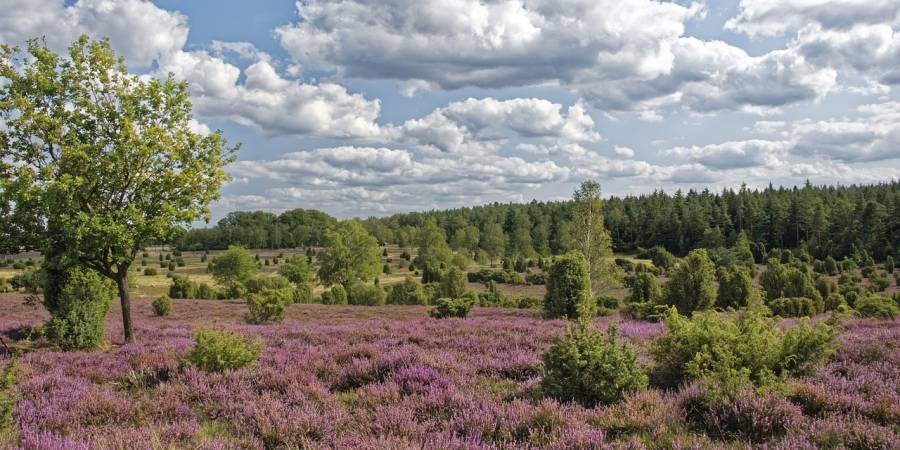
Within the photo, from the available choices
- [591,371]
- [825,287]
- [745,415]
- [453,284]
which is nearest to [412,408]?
[591,371]

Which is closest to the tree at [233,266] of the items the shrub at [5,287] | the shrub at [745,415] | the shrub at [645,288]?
the shrub at [5,287]

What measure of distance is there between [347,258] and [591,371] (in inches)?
2179

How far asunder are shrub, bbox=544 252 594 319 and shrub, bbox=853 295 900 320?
9022 millimetres

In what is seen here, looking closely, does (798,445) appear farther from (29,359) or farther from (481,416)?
(29,359)

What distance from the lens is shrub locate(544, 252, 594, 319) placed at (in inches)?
802

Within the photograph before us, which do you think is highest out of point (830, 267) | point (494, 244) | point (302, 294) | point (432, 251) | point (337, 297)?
point (494, 244)

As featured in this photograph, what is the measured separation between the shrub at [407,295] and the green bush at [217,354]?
1507 inches

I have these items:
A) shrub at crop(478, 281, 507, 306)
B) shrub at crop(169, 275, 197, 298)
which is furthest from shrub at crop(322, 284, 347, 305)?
shrub at crop(169, 275, 197, 298)

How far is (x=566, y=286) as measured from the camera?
809 inches

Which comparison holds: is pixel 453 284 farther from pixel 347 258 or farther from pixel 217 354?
pixel 217 354

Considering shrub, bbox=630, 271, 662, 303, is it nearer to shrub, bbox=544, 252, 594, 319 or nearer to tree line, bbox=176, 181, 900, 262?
shrub, bbox=544, 252, 594, 319

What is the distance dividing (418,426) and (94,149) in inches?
447

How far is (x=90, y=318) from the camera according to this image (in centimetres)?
1322

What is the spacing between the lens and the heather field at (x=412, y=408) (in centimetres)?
495
